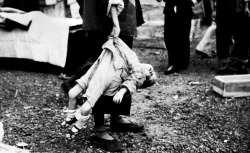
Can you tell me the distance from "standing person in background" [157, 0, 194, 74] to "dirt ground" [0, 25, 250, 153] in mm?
Result: 248

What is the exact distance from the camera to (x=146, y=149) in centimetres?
420

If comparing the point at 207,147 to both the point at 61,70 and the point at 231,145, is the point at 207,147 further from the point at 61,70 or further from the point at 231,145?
the point at 61,70

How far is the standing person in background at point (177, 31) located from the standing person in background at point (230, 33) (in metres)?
0.50

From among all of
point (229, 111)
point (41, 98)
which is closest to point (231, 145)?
point (229, 111)

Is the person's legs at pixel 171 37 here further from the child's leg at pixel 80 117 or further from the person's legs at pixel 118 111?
the child's leg at pixel 80 117

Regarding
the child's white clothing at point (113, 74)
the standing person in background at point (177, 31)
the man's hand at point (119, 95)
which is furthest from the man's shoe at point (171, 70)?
the man's hand at point (119, 95)

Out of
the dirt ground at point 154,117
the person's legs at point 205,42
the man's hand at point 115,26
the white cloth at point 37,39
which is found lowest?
the dirt ground at point 154,117

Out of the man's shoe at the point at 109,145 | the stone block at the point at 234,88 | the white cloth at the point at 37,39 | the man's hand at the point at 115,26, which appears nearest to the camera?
the man's hand at the point at 115,26

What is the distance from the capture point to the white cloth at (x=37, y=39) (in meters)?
6.32

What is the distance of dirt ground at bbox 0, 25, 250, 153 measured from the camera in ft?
14.1

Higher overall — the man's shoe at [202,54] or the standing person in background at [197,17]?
the standing person in background at [197,17]

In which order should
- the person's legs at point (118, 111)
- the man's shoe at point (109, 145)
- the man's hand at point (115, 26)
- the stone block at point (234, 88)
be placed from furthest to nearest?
the stone block at point (234, 88) < the man's shoe at point (109, 145) < the person's legs at point (118, 111) < the man's hand at point (115, 26)

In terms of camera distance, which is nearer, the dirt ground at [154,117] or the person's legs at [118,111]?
the person's legs at [118,111]

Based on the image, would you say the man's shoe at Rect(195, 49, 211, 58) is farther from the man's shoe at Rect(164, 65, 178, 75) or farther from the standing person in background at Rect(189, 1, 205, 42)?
the standing person in background at Rect(189, 1, 205, 42)
